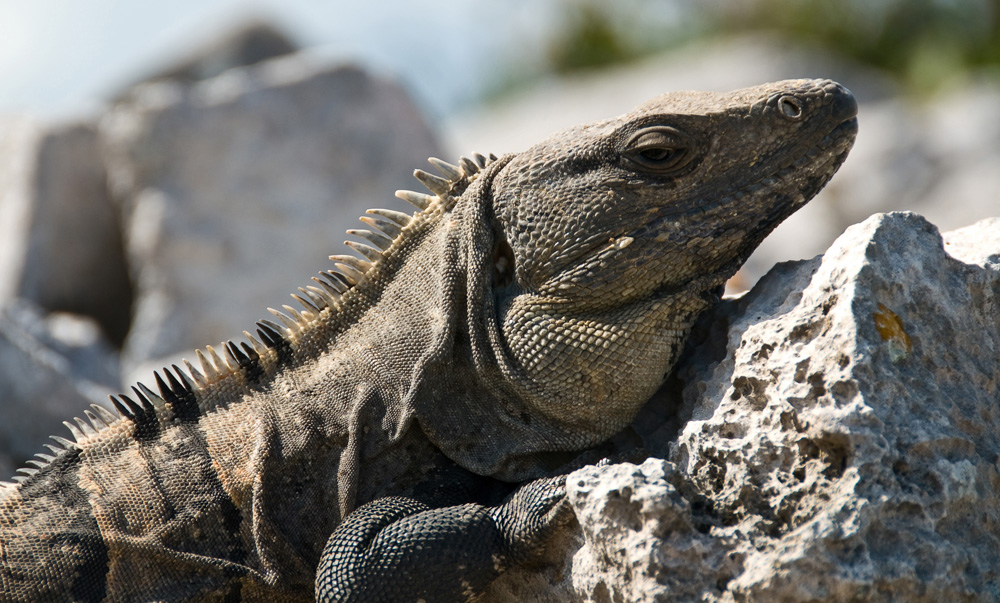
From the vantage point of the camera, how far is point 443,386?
4.32 meters

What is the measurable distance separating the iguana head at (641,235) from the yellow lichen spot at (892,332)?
67cm

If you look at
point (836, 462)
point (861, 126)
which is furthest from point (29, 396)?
point (861, 126)

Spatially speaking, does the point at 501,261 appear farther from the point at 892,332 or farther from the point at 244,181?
the point at 244,181

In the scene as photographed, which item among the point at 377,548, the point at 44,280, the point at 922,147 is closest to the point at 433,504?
the point at 377,548

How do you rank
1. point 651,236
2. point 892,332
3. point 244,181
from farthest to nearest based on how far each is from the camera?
point 244,181, point 651,236, point 892,332

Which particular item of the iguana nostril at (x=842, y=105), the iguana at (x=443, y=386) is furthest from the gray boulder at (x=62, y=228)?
the iguana nostril at (x=842, y=105)

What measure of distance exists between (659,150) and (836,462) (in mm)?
1519

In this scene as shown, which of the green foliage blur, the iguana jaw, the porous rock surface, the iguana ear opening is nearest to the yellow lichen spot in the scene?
the porous rock surface

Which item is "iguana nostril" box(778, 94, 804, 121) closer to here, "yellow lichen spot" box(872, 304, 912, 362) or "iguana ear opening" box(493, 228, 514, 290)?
"yellow lichen spot" box(872, 304, 912, 362)

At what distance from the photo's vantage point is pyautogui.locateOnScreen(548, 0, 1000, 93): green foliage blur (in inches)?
813

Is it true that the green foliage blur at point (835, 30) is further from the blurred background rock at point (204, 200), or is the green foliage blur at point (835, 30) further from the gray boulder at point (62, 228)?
the gray boulder at point (62, 228)

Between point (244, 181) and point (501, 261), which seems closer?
point (501, 261)

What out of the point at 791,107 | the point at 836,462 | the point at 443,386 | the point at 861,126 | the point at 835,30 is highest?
the point at 835,30

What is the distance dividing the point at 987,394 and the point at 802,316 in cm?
80
